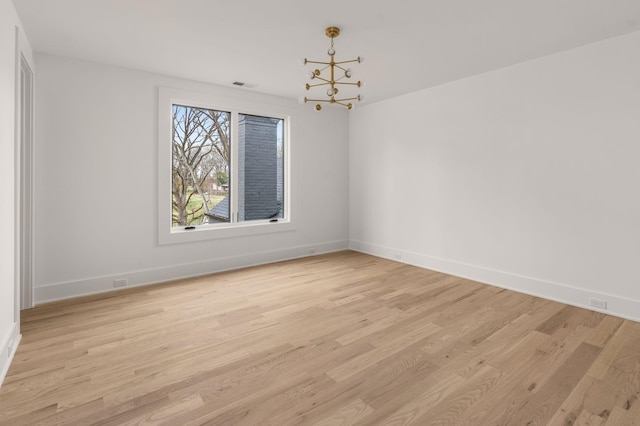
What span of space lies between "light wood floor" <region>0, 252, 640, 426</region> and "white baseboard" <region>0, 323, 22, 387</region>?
5 cm

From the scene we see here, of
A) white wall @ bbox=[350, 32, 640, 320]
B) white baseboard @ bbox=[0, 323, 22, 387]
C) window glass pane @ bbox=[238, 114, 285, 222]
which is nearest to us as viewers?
white baseboard @ bbox=[0, 323, 22, 387]

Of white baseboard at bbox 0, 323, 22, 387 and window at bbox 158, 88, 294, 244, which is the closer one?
white baseboard at bbox 0, 323, 22, 387

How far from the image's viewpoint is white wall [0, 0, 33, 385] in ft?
7.48

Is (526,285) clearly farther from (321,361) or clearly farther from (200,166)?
(200,166)

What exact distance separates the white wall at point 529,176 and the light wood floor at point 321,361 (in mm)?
→ 476

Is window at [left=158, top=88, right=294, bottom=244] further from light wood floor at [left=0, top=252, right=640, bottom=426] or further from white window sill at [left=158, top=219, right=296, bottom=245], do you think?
light wood floor at [left=0, top=252, right=640, bottom=426]

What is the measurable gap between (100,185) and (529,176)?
197 inches

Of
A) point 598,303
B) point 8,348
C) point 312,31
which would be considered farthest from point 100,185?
point 598,303

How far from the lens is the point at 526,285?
12.9 ft

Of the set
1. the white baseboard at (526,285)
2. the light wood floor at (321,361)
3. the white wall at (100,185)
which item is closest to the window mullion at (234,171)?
the white wall at (100,185)

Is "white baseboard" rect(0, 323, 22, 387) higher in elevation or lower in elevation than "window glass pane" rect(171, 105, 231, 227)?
lower

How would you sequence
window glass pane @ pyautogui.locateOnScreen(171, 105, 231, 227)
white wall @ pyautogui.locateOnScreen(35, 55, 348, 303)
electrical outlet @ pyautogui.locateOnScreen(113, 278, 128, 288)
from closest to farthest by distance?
white wall @ pyautogui.locateOnScreen(35, 55, 348, 303) → electrical outlet @ pyautogui.locateOnScreen(113, 278, 128, 288) → window glass pane @ pyautogui.locateOnScreen(171, 105, 231, 227)

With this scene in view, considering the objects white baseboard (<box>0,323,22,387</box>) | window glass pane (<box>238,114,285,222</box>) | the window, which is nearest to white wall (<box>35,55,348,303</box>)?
the window

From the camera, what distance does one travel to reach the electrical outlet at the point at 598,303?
3.35m
